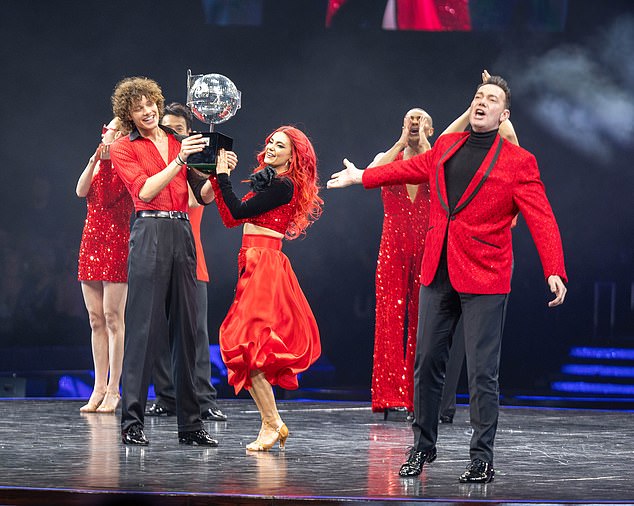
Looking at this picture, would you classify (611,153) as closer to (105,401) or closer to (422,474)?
(105,401)

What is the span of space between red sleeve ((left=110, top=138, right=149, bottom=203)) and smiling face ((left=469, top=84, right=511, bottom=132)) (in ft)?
4.72

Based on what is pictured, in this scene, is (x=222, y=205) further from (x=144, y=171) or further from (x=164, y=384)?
(x=164, y=384)

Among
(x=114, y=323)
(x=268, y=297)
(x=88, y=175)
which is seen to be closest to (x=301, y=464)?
(x=268, y=297)

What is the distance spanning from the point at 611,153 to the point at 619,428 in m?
2.80

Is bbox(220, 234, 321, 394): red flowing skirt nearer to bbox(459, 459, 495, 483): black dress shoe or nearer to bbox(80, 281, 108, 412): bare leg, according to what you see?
bbox(459, 459, 495, 483): black dress shoe

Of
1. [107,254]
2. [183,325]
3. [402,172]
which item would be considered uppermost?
[402,172]

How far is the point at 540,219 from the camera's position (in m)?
3.78

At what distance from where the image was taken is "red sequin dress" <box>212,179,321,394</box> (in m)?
4.42

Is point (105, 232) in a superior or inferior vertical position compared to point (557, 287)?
superior

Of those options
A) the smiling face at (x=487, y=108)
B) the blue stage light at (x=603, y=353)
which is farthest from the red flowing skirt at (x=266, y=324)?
the blue stage light at (x=603, y=353)

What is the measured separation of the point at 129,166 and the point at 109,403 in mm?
1991

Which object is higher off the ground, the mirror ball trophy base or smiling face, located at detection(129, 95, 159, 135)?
smiling face, located at detection(129, 95, 159, 135)

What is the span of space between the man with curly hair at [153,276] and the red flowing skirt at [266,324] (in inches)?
8.8

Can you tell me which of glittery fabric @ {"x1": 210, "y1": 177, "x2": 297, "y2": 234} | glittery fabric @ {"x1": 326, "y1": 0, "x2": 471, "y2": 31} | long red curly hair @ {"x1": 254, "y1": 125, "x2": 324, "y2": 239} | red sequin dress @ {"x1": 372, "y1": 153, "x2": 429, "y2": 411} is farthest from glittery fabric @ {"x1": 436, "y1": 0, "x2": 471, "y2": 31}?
glittery fabric @ {"x1": 210, "y1": 177, "x2": 297, "y2": 234}
